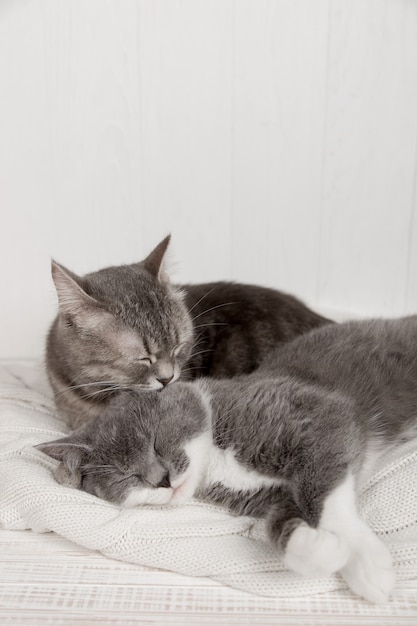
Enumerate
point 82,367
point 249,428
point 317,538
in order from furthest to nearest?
point 82,367, point 249,428, point 317,538

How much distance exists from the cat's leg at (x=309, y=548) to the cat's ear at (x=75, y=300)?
660 mm

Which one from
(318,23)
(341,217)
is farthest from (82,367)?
(318,23)

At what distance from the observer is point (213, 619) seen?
1094mm

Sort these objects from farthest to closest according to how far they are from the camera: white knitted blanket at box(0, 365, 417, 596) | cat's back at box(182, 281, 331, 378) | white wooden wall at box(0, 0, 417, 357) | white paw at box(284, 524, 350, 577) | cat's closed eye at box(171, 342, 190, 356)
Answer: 1. white wooden wall at box(0, 0, 417, 357)
2. cat's back at box(182, 281, 331, 378)
3. cat's closed eye at box(171, 342, 190, 356)
4. white knitted blanket at box(0, 365, 417, 596)
5. white paw at box(284, 524, 350, 577)

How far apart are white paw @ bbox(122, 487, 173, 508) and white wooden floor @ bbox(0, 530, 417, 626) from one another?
0.39 ft

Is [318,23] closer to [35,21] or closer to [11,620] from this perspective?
[35,21]

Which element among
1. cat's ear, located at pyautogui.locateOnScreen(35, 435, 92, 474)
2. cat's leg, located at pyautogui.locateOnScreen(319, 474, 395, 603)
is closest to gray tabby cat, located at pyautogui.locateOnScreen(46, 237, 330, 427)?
cat's ear, located at pyautogui.locateOnScreen(35, 435, 92, 474)

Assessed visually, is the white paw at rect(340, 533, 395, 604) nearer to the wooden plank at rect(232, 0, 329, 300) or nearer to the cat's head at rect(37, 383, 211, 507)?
the cat's head at rect(37, 383, 211, 507)

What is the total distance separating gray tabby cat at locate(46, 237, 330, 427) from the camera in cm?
157

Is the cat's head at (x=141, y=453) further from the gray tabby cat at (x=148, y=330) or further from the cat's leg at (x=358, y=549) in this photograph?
the cat's leg at (x=358, y=549)

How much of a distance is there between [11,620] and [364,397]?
83 cm

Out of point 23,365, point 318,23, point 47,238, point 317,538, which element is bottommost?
point 23,365

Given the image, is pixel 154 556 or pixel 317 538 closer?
pixel 317 538

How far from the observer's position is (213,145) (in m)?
2.27
